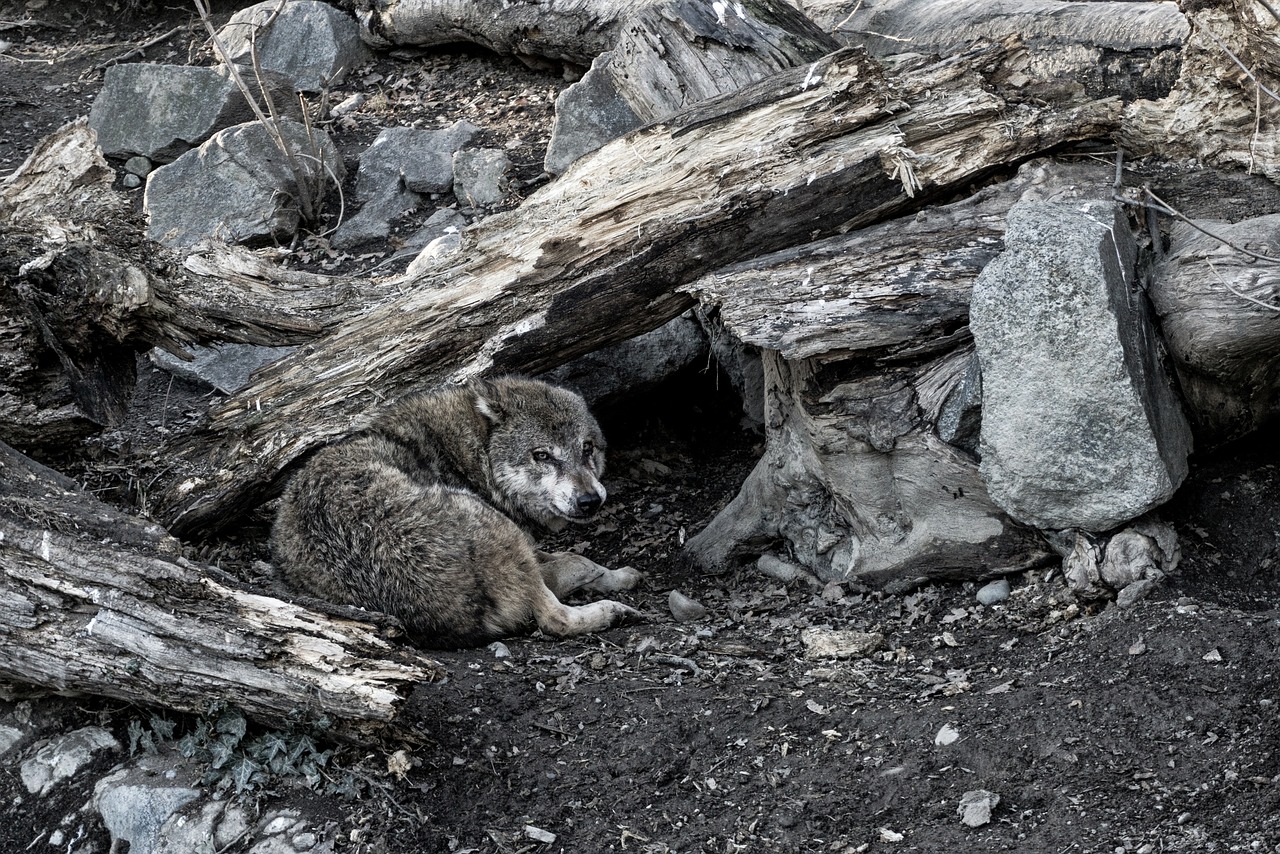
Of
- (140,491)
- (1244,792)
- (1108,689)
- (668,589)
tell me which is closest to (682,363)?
(668,589)

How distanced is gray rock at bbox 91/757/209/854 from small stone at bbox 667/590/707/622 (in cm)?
246

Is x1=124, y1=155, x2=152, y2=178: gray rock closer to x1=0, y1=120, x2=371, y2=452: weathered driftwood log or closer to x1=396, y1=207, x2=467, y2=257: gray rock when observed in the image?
x1=396, y1=207, x2=467, y2=257: gray rock

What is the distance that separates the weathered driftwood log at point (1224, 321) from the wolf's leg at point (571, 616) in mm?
2862

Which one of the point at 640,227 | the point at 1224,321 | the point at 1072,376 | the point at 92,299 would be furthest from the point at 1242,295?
the point at 92,299

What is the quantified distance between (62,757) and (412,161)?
251 inches

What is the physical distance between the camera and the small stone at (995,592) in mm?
5250

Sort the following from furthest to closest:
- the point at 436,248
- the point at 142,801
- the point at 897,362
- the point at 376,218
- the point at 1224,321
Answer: the point at 376,218
the point at 436,248
the point at 897,362
the point at 1224,321
the point at 142,801

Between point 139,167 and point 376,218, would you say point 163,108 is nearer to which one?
point 139,167

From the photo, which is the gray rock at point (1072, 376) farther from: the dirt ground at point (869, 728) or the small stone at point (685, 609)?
the small stone at point (685, 609)

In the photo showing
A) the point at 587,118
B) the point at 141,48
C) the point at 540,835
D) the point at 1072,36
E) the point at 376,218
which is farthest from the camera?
the point at 141,48

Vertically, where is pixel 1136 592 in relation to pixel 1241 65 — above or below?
below

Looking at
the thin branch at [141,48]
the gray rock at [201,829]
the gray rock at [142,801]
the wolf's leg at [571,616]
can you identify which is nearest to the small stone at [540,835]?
the gray rock at [201,829]

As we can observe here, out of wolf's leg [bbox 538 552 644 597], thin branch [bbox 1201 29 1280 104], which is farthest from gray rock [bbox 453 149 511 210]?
thin branch [bbox 1201 29 1280 104]

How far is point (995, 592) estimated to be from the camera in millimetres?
5273
